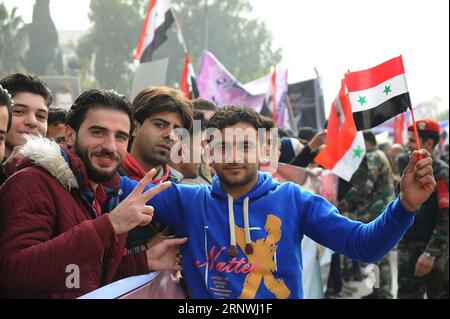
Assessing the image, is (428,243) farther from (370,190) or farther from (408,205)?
(408,205)

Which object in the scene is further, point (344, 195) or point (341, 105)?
point (344, 195)

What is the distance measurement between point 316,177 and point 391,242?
10.8 ft

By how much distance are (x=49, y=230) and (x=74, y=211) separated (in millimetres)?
129

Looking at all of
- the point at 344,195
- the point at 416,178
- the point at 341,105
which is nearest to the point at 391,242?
the point at 416,178

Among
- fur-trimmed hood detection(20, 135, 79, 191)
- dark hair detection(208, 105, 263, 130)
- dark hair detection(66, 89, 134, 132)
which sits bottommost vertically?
fur-trimmed hood detection(20, 135, 79, 191)

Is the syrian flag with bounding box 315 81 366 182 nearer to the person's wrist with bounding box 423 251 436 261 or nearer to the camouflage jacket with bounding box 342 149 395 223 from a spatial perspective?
the person's wrist with bounding box 423 251 436 261

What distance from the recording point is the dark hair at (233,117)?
269 centimetres

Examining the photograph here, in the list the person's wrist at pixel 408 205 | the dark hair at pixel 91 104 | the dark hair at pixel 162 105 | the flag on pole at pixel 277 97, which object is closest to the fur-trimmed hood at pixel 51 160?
the dark hair at pixel 91 104

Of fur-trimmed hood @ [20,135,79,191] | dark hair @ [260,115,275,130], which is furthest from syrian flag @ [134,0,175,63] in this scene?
fur-trimmed hood @ [20,135,79,191]

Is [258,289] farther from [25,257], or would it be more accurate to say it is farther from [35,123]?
[35,123]

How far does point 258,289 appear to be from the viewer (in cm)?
248

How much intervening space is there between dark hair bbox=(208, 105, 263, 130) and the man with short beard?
474mm

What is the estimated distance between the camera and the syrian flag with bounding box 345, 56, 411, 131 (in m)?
2.97

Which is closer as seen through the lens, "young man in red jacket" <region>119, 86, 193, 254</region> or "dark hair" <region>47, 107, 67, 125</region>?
"young man in red jacket" <region>119, 86, 193, 254</region>
